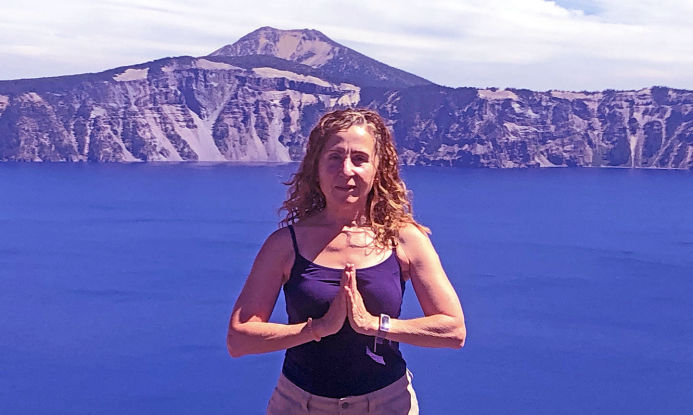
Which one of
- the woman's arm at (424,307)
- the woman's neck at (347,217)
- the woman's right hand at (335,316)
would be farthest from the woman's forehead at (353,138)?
the woman's right hand at (335,316)

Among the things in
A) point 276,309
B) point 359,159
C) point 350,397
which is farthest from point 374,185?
point 276,309

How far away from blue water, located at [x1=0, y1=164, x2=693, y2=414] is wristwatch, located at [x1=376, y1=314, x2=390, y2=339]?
2886cm

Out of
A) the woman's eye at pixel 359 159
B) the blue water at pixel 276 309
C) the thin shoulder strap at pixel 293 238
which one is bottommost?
the blue water at pixel 276 309

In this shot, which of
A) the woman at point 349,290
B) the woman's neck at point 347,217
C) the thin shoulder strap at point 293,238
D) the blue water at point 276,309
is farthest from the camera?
the blue water at point 276,309

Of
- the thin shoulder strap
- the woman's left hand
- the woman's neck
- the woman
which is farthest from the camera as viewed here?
the woman's neck

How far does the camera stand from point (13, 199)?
112 m

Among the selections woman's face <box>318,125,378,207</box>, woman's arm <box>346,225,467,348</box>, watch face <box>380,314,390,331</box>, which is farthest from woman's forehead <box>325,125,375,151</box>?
watch face <box>380,314,390,331</box>

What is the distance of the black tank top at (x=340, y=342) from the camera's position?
2.95 metres

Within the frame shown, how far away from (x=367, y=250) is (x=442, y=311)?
337mm

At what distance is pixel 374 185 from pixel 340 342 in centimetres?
60

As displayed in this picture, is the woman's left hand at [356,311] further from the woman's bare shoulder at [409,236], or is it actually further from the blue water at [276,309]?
Answer: the blue water at [276,309]

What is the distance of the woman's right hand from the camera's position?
282 cm

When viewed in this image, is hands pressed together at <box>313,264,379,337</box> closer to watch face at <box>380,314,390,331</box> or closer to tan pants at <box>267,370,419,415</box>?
watch face at <box>380,314,390,331</box>

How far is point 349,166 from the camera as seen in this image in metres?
3.10
